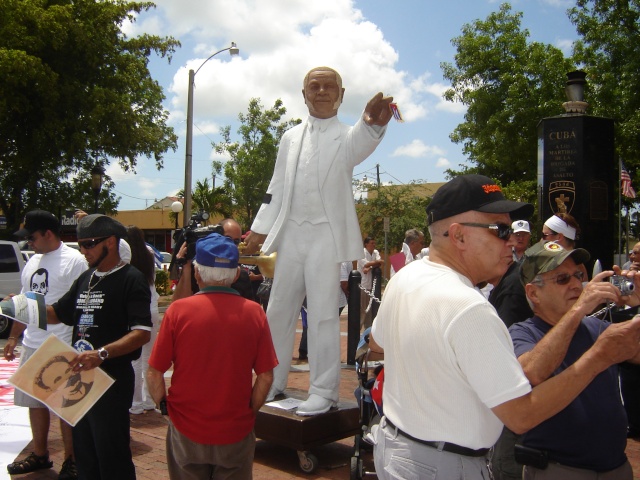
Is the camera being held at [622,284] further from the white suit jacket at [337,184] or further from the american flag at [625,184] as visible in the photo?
the american flag at [625,184]

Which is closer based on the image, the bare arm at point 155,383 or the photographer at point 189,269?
the bare arm at point 155,383

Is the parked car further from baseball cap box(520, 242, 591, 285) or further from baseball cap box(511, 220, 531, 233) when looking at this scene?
baseball cap box(520, 242, 591, 285)

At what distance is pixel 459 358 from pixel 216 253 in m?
1.58

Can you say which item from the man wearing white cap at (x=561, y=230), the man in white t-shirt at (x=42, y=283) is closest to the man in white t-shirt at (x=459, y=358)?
the man wearing white cap at (x=561, y=230)

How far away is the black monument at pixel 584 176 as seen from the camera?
10.4 meters

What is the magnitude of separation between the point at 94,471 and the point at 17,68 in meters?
17.0

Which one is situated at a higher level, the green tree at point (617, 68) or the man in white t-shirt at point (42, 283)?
the green tree at point (617, 68)

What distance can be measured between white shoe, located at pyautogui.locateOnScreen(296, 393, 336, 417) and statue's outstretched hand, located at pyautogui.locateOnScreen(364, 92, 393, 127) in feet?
6.80

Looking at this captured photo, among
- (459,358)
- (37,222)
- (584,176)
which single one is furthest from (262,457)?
(584,176)

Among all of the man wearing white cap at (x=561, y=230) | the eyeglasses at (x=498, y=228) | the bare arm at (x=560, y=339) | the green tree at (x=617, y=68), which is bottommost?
the bare arm at (x=560, y=339)

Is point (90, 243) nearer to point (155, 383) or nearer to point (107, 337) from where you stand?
point (107, 337)

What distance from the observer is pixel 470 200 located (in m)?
2.09

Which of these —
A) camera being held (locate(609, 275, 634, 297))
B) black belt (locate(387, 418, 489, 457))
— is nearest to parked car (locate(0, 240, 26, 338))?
camera being held (locate(609, 275, 634, 297))

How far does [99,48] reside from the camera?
2073 cm
